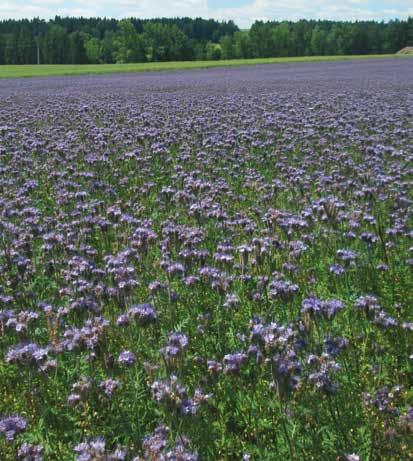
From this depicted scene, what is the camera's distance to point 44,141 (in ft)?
32.5

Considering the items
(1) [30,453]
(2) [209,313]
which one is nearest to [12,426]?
(1) [30,453]

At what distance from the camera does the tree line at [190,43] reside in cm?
9019

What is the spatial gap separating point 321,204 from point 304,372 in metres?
2.45

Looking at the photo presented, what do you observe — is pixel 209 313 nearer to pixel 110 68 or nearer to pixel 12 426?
pixel 12 426

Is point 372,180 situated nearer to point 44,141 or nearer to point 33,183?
point 33,183

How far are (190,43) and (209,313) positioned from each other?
94.8 m

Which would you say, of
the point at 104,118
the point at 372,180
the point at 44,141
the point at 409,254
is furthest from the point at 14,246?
the point at 104,118

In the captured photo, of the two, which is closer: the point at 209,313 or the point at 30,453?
the point at 30,453

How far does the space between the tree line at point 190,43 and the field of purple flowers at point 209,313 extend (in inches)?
3352

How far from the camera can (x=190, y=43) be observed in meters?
93.1

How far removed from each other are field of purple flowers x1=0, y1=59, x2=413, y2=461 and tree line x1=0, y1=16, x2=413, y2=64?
85129 millimetres

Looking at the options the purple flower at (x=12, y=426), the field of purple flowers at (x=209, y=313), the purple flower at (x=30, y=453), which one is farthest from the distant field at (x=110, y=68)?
the purple flower at (x=30, y=453)

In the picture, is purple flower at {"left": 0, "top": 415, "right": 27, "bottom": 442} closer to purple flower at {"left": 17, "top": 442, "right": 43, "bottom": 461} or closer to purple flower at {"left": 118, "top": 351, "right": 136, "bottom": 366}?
purple flower at {"left": 17, "top": 442, "right": 43, "bottom": 461}

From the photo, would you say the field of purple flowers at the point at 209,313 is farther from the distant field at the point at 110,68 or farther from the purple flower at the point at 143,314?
the distant field at the point at 110,68
